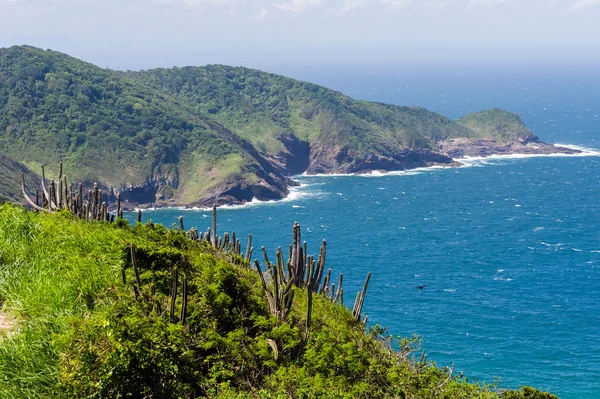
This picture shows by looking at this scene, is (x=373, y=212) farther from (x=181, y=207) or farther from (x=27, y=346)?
(x=27, y=346)

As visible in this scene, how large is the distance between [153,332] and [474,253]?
99.8 m

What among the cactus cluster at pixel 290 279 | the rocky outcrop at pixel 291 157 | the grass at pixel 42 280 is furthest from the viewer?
the rocky outcrop at pixel 291 157

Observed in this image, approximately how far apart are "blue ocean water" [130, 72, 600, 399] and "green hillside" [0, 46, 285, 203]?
1518 cm

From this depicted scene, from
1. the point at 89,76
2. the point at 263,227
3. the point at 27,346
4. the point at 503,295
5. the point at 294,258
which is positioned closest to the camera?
the point at 27,346

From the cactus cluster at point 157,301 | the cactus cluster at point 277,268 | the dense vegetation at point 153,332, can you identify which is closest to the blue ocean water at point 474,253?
the cactus cluster at point 277,268

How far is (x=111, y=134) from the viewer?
16575 cm

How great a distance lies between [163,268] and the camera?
61.4 feet

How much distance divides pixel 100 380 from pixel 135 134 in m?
163

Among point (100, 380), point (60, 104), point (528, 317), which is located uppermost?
point (60, 104)

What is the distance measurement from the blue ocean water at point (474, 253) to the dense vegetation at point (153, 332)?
42.8 metres

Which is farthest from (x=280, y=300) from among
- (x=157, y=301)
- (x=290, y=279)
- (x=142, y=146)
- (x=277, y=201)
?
(x=142, y=146)

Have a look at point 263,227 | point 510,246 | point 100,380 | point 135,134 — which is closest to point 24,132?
point 135,134

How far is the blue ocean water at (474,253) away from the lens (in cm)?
7231

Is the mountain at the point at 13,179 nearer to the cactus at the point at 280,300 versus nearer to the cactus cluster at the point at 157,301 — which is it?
the cactus at the point at 280,300
